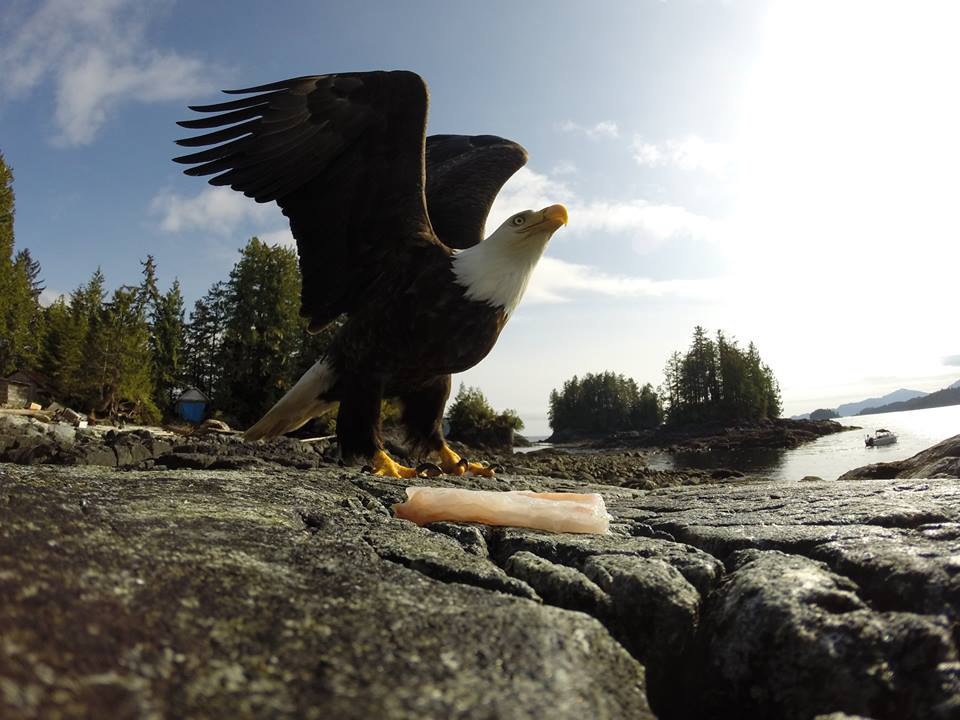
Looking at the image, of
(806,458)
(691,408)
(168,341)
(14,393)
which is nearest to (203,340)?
(168,341)

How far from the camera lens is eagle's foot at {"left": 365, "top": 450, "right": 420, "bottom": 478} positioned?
381 centimetres

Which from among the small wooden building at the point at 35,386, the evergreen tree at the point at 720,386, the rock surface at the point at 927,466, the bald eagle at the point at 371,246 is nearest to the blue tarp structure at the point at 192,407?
the small wooden building at the point at 35,386

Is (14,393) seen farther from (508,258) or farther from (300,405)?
(508,258)

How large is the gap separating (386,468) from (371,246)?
1.74 m

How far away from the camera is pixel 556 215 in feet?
14.1

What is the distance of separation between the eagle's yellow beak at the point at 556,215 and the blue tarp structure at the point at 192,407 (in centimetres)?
2214

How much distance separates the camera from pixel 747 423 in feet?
176

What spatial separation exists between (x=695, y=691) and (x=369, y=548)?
0.74 metres

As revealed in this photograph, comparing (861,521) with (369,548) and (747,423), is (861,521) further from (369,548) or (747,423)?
(747,423)

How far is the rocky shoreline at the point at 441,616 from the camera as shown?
27.5 inches

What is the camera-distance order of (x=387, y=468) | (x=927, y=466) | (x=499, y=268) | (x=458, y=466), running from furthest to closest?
(x=927, y=466)
(x=458, y=466)
(x=499, y=268)
(x=387, y=468)

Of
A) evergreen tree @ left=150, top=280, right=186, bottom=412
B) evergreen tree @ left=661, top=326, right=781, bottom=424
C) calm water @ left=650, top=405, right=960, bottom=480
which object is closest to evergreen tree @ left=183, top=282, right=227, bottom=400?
evergreen tree @ left=150, top=280, right=186, bottom=412

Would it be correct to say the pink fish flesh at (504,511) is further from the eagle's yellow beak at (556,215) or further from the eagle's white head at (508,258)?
the eagle's yellow beak at (556,215)

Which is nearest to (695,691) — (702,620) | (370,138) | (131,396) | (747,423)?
(702,620)
